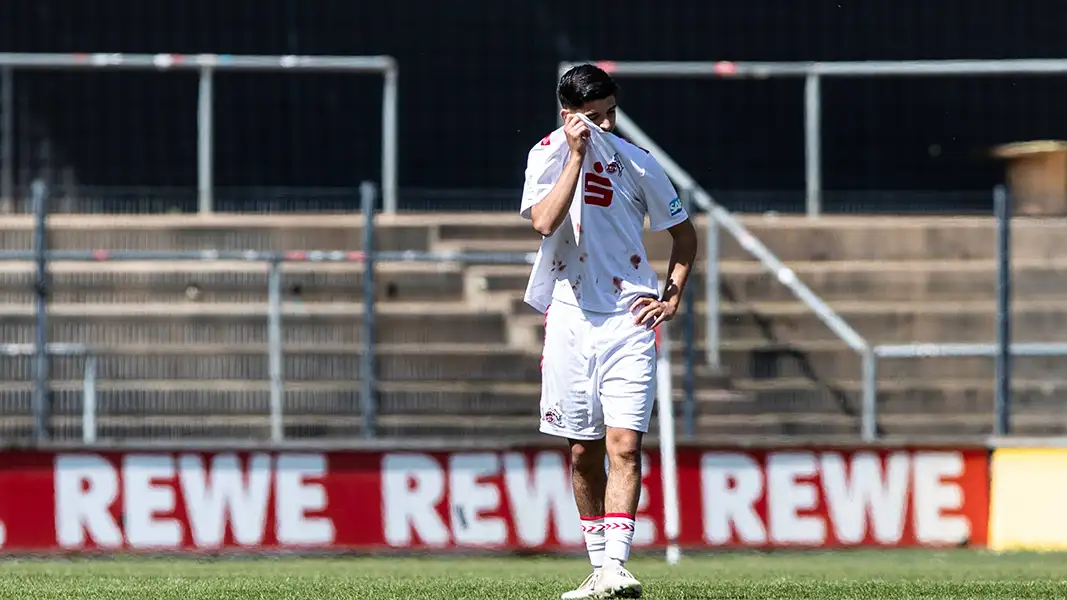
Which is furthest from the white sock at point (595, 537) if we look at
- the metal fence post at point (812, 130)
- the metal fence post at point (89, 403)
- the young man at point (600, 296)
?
the metal fence post at point (812, 130)

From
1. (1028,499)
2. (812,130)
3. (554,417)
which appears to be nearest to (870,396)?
(1028,499)

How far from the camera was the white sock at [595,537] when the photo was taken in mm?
7973

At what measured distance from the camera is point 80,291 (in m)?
13.6

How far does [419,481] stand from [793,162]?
5.87 metres

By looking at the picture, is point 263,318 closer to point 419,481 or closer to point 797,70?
point 419,481

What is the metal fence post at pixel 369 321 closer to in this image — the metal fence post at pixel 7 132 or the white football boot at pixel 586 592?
the metal fence post at pixel 7 132

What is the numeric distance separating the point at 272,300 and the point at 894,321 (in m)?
4.04

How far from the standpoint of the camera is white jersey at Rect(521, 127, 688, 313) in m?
7.91

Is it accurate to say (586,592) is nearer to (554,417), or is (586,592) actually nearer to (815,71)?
(554,417)

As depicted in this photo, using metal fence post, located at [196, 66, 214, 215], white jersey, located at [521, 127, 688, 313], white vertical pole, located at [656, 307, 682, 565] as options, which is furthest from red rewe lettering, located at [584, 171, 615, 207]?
metal fence post, located at [196, 66, 214, 215]

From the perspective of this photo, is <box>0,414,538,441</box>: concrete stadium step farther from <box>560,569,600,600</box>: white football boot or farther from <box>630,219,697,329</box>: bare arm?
<box>560,569,600,600</box>: white football boot

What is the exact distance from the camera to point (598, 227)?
26.0ft

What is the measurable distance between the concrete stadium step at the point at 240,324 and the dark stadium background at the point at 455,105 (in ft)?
11.3

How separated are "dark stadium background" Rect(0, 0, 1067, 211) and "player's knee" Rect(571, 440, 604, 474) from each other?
29.4 ft
